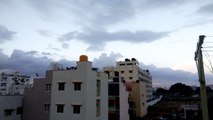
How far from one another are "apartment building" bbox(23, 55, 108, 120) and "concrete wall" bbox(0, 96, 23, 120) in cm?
103

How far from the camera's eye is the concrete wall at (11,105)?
30406mm

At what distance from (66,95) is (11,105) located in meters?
7.38

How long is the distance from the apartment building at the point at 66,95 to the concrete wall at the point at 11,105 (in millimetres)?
1032

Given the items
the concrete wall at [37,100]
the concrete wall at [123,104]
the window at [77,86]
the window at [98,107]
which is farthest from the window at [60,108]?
the concrete wall at [123,104]

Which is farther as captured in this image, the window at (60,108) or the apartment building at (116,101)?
the apartment building at (116,101)

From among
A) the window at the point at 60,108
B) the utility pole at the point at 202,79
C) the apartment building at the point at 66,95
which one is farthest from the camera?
the window at the point at 60,108

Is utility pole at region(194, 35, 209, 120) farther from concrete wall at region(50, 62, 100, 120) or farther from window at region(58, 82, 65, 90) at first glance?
window at region(58, 82, 65, 90)

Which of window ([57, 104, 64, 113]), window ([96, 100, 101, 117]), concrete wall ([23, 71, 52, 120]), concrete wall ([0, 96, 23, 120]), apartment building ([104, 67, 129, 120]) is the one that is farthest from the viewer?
apartment building ([104, 67, 129, 120])

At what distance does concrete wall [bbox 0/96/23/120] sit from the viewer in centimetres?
3041

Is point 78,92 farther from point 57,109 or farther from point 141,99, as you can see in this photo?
point 141,99

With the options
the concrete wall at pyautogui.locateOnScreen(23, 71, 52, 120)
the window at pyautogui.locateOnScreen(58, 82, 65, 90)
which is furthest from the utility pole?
the concrete wall at pyautogui.locateOnScreen(23, 71, 52, 120)

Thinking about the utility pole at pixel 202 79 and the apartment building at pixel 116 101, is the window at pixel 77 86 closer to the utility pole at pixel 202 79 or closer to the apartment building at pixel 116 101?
the apartment building at pixel 116 101

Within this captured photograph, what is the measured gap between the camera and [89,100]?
31797 mm

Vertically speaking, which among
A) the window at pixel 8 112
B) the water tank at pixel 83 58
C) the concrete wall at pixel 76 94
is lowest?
the window at pixel 8 112
